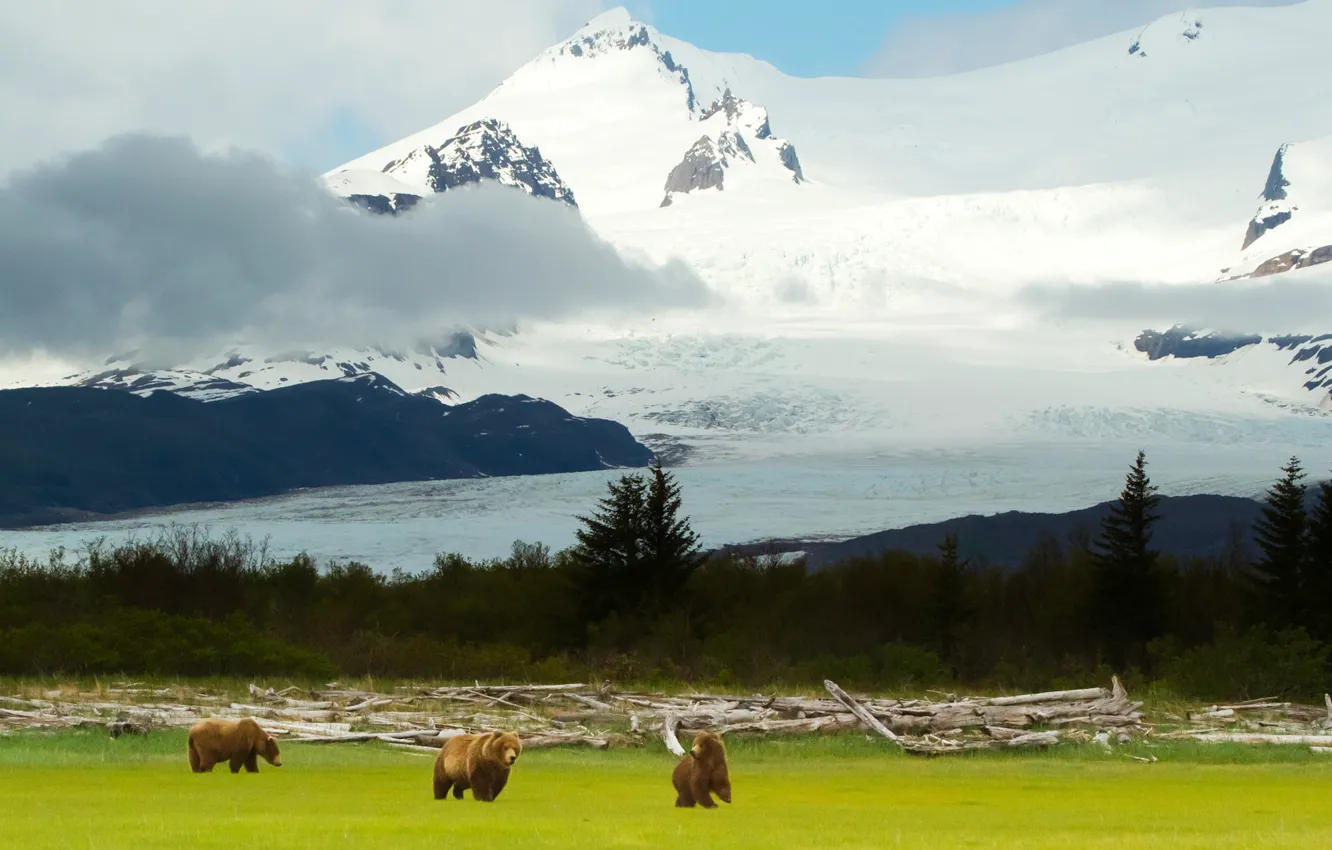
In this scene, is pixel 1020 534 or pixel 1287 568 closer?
pixel 1287 568

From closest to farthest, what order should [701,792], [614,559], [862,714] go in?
[701,792] < [862,714] < [614,559]

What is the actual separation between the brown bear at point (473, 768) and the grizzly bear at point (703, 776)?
1639 millimetres

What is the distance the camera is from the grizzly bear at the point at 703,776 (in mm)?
14547

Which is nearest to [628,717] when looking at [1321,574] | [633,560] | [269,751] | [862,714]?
[862,714]

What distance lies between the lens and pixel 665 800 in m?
16.1

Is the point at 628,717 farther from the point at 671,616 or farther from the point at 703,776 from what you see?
the point at 671,616

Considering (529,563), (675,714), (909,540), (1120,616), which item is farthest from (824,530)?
(675,714)

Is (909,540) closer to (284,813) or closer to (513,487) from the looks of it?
(513,487)

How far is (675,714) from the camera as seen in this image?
25.1m

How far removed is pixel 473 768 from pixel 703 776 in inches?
89.7

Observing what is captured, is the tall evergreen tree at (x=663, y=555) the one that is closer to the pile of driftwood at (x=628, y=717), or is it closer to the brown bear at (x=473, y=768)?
the pile of driftwood at (x=628, y=717)

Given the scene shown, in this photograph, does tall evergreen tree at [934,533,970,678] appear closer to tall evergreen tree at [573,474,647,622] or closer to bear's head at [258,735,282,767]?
tall evergreen tree at [573,474,647,622]

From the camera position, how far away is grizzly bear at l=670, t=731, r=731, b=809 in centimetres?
1455

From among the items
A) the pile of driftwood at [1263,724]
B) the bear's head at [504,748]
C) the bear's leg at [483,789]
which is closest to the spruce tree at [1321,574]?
the pile of driftwood at [1263,724]
